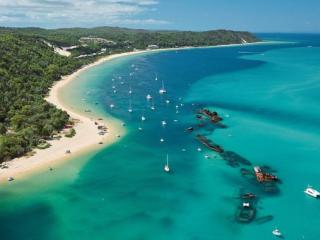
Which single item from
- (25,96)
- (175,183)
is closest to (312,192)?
(175,183)

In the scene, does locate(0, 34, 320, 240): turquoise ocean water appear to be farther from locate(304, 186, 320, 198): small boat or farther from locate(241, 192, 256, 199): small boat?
locate(241, 192, 256, 199): small boat

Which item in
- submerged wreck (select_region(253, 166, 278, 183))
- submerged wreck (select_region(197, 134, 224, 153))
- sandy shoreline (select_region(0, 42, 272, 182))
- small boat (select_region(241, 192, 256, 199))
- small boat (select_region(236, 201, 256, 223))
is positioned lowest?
sandy shoreline (select_region(0, 42, 272, 182))

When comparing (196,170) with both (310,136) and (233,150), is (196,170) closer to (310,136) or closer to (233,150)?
(233,150)

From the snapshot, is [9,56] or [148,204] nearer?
[148,204]

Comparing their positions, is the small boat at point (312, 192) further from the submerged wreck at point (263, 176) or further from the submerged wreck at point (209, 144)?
the submerged wreck at point (209, 144)

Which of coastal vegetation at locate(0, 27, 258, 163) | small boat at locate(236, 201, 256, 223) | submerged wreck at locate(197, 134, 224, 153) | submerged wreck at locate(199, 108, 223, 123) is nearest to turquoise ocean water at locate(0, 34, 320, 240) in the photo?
small boat at locate(236, 201, 256, 223)

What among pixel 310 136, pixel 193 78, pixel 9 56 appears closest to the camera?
pixel 310 136

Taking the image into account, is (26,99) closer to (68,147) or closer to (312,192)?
(68,147)

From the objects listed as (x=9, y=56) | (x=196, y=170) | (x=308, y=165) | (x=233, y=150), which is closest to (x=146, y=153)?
(x=196, y=170)
